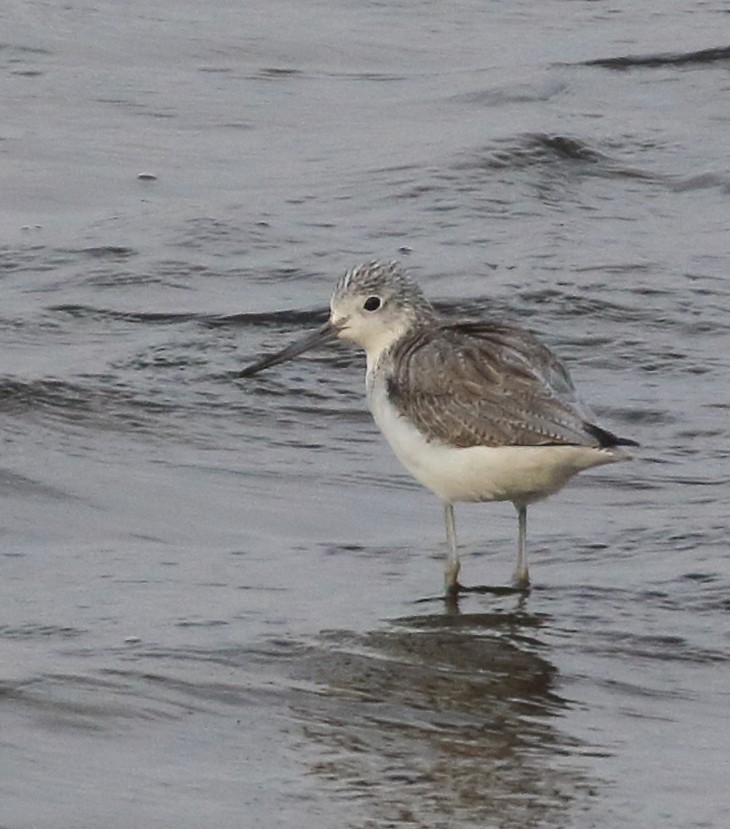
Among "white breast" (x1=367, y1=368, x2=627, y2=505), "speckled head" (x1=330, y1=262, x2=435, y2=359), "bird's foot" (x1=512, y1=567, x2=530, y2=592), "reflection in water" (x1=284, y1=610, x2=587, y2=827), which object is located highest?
"speckled head" (x1=330, y1=262, x2=435, y2=359)

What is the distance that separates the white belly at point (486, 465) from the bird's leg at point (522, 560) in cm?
6

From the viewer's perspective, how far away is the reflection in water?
516 centimetres

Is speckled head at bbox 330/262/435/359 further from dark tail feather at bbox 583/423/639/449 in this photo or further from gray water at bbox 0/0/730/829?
dark tail feather at bbox 583/423/639/449

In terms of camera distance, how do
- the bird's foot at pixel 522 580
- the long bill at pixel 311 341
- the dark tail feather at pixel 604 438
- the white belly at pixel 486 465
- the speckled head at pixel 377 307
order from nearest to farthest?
the dark tail feather at pixel 604 438 < the white belly at pixel 486 465 < the bird's foot at pixel 522 580 < the speckled head at pixel 377 307 < the long bill at pixel 311 341

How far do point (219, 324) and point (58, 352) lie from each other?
843 millimetres

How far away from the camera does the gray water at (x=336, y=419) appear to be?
214 inches

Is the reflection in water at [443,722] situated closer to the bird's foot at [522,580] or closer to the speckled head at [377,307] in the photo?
the bird's foot at [522,580]

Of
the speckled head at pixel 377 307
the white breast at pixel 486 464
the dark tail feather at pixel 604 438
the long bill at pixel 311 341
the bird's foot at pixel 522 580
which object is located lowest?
the bird's foot at pixel 522 580

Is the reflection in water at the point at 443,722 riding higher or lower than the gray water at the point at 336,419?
lower

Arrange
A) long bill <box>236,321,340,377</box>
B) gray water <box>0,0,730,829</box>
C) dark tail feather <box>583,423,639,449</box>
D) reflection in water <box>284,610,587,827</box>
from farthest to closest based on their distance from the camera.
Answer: long bill <box>236,321,340,377</box>, dark tail feather <box>583,423,639,449</box>, gray water <box>0,0,730,829</box>, reflection in water <box>284,610,587,827</box>

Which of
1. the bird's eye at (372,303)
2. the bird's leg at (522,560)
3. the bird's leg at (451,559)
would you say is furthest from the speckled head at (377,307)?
the bird's leg at (522,560)

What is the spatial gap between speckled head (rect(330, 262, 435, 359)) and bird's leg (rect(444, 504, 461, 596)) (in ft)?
2.63

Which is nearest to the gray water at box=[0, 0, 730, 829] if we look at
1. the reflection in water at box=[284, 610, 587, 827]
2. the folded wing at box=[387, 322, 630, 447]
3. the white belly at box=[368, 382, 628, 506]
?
the reflection in water at box=[284, 610, 587, 827]

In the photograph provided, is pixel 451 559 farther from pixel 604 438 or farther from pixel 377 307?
pixel 377 307
